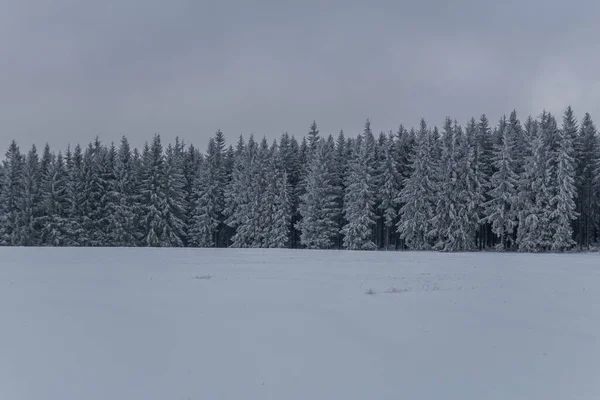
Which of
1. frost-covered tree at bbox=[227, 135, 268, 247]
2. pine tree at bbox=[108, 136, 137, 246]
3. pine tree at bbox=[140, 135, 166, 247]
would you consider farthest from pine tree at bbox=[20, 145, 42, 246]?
frost-covered tree at bbox=[227, 135, 268, 247]

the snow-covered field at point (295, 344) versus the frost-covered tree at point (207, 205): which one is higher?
the frost-covered tree at point (207, 205)

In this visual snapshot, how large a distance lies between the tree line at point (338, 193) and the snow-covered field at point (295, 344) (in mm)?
43728

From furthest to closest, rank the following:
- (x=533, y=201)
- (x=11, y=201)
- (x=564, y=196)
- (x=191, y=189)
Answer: (x=191, y=189) → (x=11, y=201) → (x=533, y=201) → (x=564, y=196)

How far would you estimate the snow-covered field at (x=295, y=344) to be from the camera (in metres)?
7.43

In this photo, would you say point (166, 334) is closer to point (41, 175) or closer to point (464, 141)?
point (464, 141)

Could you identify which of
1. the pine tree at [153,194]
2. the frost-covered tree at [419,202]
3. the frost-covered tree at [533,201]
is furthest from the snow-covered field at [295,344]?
the pine tree at [153,194]

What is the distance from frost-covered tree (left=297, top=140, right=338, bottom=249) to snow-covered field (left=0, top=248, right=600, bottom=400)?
1803 inches

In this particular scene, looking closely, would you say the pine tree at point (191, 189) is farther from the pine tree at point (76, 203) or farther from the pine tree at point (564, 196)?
the pine tree at point (564, 196)

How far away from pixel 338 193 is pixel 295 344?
2341 inches

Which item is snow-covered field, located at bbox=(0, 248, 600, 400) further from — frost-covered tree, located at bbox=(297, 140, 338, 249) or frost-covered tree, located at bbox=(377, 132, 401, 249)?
frost-covered tree, located at bbox=(377, 132, 401, 249)

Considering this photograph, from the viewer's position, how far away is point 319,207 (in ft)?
213

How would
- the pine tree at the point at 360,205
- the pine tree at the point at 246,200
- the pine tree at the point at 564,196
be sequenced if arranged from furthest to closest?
1. the pine tree at the point at 246,200
2. the pine tree at the point at 360,205
3. the pine tree at the point at 564,196

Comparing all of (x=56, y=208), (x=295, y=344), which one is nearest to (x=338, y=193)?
(x=56, y=208)

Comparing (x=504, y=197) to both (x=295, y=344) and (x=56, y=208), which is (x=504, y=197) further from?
(x=56, y=208)
